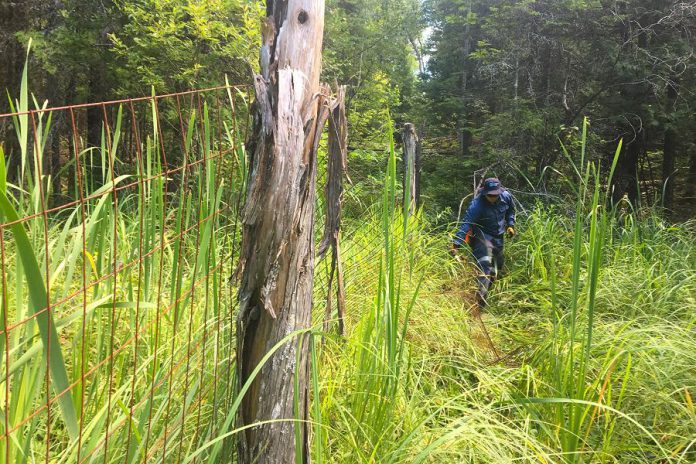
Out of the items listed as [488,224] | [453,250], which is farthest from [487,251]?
[453,250]

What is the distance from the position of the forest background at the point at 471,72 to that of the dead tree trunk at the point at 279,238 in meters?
2.54

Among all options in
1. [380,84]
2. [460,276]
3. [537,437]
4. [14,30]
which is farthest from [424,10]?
[537,437]

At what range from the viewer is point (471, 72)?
13648 mm

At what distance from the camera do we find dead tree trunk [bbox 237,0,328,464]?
1180mm

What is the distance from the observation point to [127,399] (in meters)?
1.54

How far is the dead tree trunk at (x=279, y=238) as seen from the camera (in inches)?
A: 46.4

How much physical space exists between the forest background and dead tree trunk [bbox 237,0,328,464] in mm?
2540

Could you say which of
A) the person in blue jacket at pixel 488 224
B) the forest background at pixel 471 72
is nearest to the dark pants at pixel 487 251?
the person in blue jacket at pixel 488 224

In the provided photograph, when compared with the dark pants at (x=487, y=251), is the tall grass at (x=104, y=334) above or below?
above

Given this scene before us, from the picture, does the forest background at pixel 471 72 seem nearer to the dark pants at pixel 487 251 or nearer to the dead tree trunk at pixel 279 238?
the dark pants at pixel 487 251

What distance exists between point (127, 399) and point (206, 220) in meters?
0.71

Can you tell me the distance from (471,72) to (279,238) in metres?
13.9

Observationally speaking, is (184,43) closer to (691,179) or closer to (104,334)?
(104,334)

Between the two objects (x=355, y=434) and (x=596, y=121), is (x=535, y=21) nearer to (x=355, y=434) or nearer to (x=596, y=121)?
(x=596, y=121)
